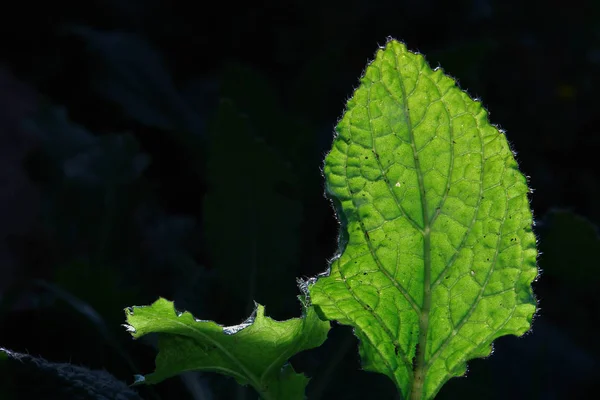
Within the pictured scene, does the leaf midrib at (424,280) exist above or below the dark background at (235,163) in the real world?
below

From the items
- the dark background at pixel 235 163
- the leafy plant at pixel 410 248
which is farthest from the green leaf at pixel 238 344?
the dark background at pixel 235 163

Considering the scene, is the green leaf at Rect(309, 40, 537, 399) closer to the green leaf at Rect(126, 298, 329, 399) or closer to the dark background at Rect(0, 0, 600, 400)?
the green leaf at Rect(126, 298, 329, 399)

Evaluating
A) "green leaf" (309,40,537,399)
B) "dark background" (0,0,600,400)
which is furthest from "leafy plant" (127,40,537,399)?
"dark background" (0,0,600,400)

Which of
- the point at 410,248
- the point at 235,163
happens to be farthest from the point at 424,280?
the point at 235,163

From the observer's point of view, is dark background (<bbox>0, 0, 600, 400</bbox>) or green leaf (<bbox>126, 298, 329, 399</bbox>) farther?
dark background (<bbox>0, 0, 600, 400</bbox>)

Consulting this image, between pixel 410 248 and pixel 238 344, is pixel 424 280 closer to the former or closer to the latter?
pixel 410 248

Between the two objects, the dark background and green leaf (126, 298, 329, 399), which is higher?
the dark background

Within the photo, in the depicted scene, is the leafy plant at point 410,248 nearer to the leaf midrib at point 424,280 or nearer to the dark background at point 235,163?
the leaf midrib at point 424,280
